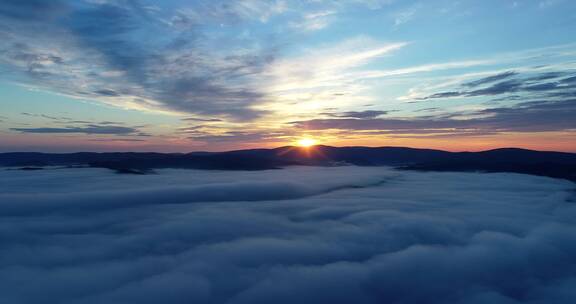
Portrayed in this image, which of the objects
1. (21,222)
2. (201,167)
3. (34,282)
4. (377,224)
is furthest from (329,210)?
(201,167)

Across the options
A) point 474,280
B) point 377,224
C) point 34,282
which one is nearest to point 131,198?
point 34,282

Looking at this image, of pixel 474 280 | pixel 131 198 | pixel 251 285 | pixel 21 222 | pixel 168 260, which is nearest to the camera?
pixel 251 285

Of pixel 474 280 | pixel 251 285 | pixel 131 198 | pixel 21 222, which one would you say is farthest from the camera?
pixel 131 198

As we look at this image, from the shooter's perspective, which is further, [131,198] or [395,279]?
[131,198]

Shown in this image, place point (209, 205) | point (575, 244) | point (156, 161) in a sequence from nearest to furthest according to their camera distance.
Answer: point (575, 244) → point (209, 205) → point (156, 161)

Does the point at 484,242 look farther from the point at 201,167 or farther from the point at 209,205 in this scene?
the point at 201,167

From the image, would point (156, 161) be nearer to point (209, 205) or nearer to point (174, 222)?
point (209, 205)
